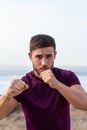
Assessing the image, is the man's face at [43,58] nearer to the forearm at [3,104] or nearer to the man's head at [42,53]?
the man's head at [42,53]

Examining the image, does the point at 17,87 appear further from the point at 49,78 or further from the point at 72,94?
the point at 72,94

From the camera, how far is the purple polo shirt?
3312 mm

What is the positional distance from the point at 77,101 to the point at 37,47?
519mm

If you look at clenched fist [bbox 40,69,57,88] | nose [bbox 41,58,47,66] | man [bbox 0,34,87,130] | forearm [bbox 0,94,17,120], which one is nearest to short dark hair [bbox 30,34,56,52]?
man [bbox 0,34,87,130]

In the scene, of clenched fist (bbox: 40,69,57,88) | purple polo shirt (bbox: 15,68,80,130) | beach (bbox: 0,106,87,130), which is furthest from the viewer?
beach (bbox: 0,106,87,130)

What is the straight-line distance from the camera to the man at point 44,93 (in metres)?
3.25

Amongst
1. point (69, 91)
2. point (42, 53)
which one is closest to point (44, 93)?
point (69, 91)

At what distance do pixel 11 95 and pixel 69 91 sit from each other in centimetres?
44

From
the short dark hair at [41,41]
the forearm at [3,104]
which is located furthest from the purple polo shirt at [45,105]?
the short dark hair at [41,41]

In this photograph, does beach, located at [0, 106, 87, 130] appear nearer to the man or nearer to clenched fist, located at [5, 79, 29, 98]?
the man

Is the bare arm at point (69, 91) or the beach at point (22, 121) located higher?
the bare arm at point (69, 91)

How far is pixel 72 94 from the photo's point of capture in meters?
3.29

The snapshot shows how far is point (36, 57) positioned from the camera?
3303 mm

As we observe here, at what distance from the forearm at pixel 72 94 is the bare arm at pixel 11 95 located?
0.77 feet
